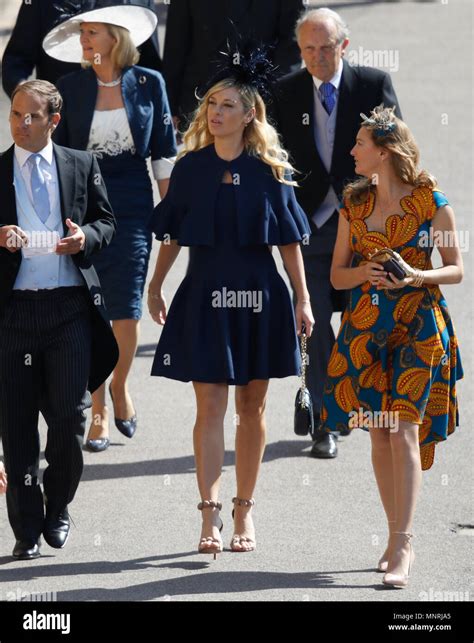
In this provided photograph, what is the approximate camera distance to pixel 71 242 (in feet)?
23.2

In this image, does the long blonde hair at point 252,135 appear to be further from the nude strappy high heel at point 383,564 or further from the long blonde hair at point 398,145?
the nude strappy high heel at point 383,564

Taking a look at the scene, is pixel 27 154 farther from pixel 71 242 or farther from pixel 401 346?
pixel 401 346

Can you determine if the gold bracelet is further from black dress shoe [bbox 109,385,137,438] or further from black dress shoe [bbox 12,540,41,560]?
black dress shoe [bbox 109,385,137,438]

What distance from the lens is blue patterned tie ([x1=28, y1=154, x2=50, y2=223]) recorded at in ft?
23.7

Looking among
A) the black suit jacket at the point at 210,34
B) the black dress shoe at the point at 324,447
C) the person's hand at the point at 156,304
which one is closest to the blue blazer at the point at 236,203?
the person's hand at the point at 156,304

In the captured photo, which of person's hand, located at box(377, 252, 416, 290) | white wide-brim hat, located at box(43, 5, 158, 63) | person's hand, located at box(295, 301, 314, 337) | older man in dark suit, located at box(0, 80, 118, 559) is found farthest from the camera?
white wide-brim hat, located at box(43, 5, 158, 63)

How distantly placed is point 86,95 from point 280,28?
5.06 feet

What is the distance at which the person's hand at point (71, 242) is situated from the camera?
23.2 feet

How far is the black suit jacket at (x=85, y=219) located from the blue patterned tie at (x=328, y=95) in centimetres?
197

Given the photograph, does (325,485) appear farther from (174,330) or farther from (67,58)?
(67,58)

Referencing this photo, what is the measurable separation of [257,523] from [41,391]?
127 centimetres

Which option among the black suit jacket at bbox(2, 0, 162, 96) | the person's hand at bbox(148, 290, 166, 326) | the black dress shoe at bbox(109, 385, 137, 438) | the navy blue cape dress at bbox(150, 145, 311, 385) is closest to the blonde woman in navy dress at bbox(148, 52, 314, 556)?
the navy blue cape dress at bbox(150, 145, 311, 385)

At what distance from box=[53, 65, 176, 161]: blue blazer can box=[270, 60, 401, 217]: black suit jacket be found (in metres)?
0.60
